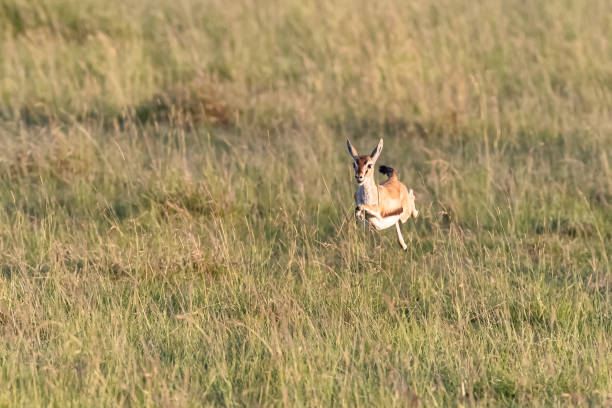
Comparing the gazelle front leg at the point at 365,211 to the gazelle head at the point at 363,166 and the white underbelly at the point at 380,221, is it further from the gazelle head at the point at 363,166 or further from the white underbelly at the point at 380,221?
the gazelle head at the point at 363,166

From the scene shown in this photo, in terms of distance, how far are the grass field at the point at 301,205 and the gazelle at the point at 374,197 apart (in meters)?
0.36

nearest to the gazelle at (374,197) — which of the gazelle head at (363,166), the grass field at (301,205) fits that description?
the gazelle head at (363,166)

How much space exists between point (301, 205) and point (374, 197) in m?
1.64

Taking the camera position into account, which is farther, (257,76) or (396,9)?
(396,9)

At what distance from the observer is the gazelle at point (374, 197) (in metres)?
4.57

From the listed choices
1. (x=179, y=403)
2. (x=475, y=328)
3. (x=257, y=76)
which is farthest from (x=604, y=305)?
(x=257, y=76)

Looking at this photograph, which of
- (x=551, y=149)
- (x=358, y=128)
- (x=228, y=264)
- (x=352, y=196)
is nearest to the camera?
(x=228, y=264)

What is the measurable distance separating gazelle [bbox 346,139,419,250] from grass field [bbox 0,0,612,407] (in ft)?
1.17

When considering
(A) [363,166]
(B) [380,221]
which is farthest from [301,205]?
(A) [363,166]

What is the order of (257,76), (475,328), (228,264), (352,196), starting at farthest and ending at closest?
(257,76) < (352,196) < (228,264) < (475,328)

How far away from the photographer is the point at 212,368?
4000 mm

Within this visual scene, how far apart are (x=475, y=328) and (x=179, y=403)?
5.96ft

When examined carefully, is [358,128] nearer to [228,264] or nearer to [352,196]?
[352,196]

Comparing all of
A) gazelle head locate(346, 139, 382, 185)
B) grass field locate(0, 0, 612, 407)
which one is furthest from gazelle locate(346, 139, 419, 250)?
grass field locate(0, 0, 612, 407)
